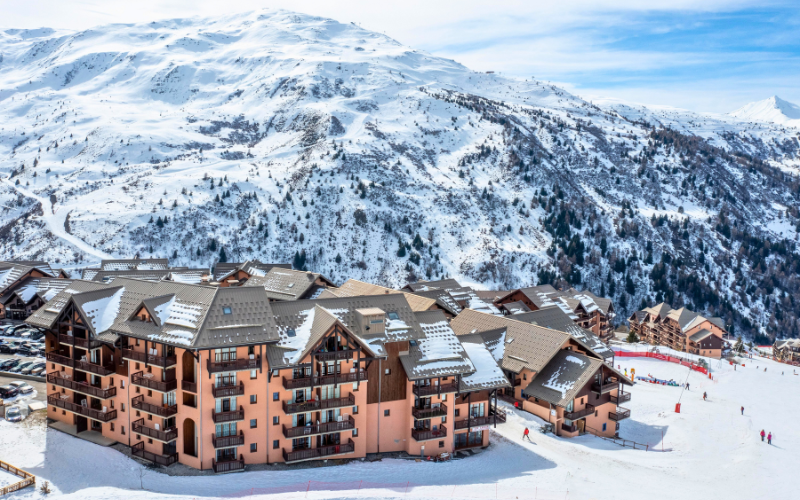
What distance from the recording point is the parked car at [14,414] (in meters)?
54.2

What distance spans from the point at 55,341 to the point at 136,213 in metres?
119

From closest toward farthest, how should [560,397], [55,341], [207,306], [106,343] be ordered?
[207,306] < [106,343] < [55,341] < [560,397]

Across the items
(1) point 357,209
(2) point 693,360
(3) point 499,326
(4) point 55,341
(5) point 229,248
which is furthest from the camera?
(1) point 357,209

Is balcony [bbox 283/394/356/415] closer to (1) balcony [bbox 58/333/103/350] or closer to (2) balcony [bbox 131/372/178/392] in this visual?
(2) balcony [bbox 131/372/178/392]

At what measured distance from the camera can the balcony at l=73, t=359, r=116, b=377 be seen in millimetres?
50594

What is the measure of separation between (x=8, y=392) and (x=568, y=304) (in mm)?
96224

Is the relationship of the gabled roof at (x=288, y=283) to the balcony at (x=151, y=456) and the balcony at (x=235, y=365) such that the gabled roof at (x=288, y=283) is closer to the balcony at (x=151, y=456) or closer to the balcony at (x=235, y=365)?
the balcony at (x=235, y=365)

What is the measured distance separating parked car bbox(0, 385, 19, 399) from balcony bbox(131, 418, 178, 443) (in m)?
22.5

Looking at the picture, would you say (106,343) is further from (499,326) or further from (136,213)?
(136,213)

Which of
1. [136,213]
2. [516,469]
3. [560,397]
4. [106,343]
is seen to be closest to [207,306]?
[106,343]

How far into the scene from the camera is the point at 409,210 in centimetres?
18875

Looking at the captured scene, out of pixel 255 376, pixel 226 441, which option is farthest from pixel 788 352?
pixel 226 441

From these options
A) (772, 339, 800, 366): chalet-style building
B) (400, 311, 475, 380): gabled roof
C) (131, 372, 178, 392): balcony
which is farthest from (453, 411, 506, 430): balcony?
(772, 339, 800, 366): chalet-style building

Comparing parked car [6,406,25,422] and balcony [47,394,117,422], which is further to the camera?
parked car [6,406,25,422]
